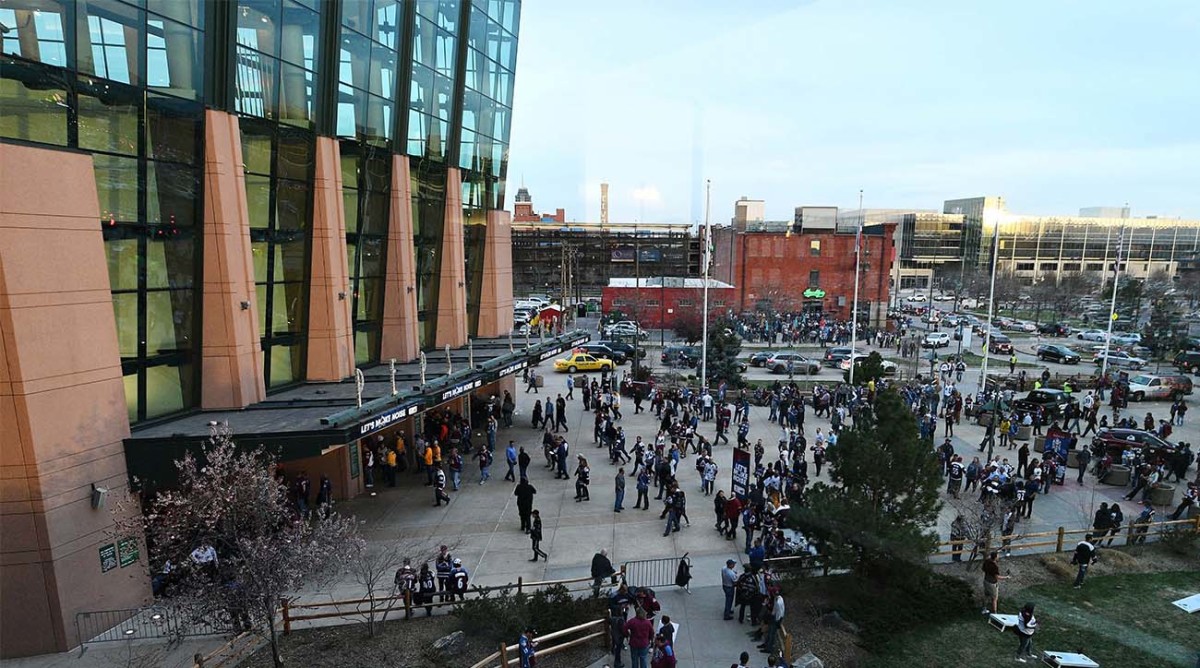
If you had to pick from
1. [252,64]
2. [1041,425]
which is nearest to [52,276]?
[252,64]

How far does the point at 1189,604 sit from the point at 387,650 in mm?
16928

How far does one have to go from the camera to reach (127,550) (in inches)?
518

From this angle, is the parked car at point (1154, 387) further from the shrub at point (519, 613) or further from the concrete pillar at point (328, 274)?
the concrete pillar at point (328, 274)

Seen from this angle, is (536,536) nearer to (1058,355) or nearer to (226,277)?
(226,277)

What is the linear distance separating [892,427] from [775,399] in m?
17.6

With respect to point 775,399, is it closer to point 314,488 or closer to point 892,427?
point 892,427

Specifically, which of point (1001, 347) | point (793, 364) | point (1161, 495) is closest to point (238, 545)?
point (1161, 495)

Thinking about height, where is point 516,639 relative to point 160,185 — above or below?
below

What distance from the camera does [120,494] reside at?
1302 cm

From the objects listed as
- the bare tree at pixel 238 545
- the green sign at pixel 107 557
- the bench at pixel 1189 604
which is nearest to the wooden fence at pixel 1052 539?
the bench at pixel 1189 604

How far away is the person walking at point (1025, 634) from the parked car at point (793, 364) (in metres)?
29.9

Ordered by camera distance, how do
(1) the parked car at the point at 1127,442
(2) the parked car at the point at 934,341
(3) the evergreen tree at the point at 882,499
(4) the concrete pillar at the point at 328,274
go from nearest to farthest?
(3) the evergreen tree at the point at 882,499 < (4) the concrete pillar at the point at 328,274 < (1) the parked car at the point at 1127,442 < (2) the parked car at the point at 934,341

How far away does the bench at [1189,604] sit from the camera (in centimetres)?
1359

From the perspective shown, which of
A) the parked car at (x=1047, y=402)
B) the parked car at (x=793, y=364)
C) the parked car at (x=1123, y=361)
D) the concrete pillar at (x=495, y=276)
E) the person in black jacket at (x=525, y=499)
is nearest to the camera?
the person in black jacket at (x=525, y=499)
